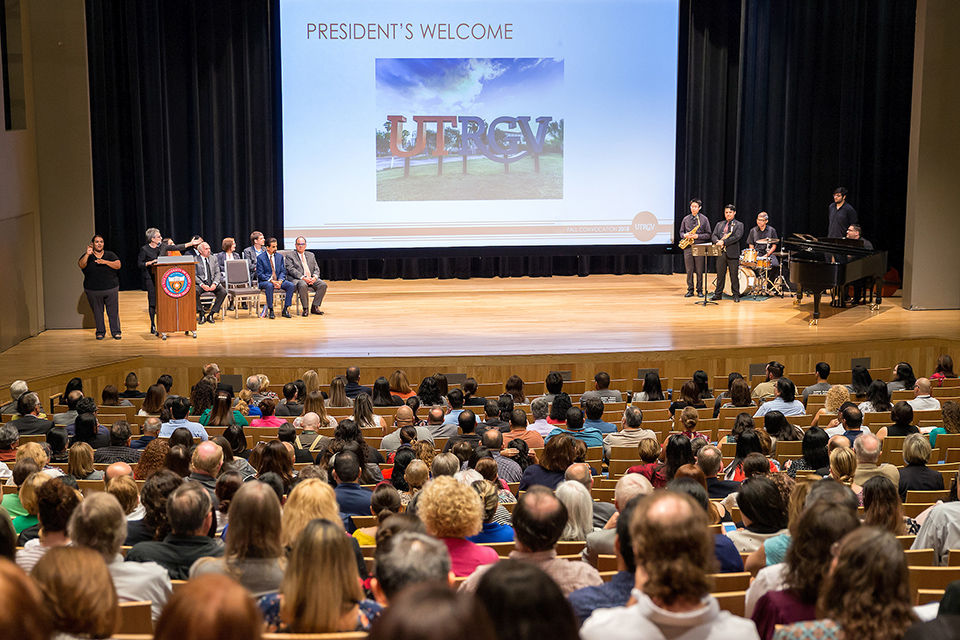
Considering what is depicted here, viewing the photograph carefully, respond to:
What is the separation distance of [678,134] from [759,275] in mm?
2672

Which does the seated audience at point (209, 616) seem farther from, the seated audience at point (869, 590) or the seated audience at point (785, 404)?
the seated audience at point (785, 404)

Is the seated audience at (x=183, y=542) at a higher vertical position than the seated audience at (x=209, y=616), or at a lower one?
lower

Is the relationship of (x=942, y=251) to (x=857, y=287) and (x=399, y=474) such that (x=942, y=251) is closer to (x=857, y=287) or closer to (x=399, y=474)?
(x=857, y=287)

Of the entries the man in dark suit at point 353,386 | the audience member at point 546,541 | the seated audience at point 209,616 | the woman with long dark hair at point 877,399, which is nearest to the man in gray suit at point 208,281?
the man in dark suit at point 353,386

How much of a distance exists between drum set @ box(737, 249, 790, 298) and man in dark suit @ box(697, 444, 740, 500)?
331 inches

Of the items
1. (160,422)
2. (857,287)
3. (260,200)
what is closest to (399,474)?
(160,422)

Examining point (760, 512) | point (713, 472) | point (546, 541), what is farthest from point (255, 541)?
point (713, 472)

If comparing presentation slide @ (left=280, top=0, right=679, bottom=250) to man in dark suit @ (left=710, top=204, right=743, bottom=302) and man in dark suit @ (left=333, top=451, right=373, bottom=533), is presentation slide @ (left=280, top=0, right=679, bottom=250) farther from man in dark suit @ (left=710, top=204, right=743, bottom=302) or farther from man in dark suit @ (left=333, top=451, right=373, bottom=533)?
man in dark suit @ (left=333, top=451, right=373, bottom=533)

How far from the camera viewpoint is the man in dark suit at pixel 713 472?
204 inches

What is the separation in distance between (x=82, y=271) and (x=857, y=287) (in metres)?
9.27

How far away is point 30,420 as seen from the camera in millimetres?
7113

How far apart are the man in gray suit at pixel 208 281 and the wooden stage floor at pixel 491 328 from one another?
7.7 inches

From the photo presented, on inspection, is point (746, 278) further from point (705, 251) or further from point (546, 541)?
point (546, 541)

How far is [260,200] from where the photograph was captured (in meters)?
14.9
